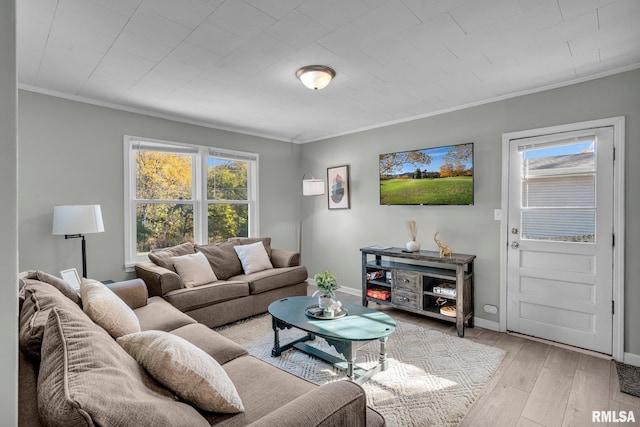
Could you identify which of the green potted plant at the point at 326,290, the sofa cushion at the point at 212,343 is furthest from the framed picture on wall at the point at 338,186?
the sofa cushion at the point at 212,343

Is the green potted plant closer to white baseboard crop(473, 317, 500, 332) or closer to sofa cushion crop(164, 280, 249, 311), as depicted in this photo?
sofa cushion crop(164, 280, 249, 311)

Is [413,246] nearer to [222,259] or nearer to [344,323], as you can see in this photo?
[344,323]

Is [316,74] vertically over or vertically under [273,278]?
over

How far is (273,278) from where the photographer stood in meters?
3.81

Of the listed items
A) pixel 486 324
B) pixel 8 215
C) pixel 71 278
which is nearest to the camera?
pixel 8 215

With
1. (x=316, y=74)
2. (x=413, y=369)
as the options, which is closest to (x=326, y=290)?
(x=413, y=369)

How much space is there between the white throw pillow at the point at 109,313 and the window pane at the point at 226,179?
2762 millimetres

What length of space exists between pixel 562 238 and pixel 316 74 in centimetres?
274

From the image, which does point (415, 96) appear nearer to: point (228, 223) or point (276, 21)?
point (276, 21)

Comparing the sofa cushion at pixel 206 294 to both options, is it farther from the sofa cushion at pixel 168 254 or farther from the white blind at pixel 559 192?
the white blind at pixel 559 192

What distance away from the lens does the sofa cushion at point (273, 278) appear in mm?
3646

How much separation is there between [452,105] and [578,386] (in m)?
2.85

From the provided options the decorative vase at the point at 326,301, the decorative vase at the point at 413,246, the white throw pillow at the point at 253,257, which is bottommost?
the decorative vase at the point at 326,301

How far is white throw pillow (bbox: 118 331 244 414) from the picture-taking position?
1151mm
